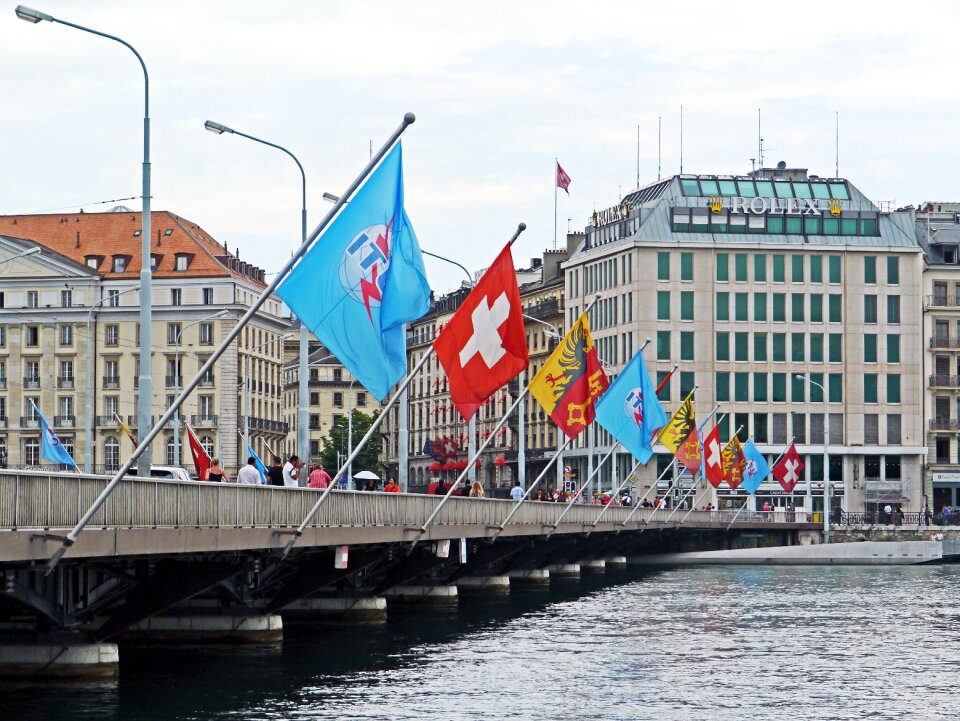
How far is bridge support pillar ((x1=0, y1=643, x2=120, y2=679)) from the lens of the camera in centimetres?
4156

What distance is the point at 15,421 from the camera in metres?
162

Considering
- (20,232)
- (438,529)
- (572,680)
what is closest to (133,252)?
(20,232)

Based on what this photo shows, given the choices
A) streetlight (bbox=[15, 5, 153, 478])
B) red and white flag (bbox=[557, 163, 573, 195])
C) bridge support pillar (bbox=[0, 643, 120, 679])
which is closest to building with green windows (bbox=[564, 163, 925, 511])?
red and white flag (bbox=[557, 163, 573, 195])

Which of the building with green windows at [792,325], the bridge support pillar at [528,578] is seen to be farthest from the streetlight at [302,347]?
the building with green windows at [792,325]

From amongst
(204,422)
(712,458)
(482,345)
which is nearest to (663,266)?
(204,422)

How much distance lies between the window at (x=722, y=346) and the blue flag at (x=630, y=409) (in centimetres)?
8674

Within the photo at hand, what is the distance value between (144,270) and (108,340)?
121 metres

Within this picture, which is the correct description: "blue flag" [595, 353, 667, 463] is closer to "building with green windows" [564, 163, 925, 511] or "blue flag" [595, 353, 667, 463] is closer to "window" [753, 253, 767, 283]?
"building with green windows" [564, 163, 925, 511]

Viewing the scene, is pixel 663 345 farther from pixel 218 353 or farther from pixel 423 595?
pixel 218 353

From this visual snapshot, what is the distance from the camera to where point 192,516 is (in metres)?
38.1

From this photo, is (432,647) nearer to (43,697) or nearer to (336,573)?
(336,573)

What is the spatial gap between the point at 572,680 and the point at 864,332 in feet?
377

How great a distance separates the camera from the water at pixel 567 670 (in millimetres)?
39281

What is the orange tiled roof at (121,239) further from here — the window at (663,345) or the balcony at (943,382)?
the balcony at (943,382)
